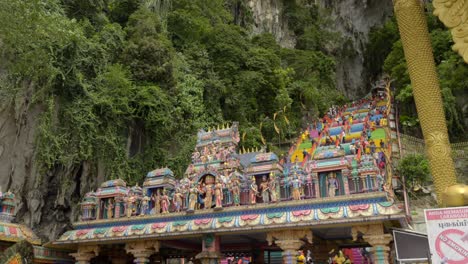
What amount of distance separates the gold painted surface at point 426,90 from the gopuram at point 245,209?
292cm

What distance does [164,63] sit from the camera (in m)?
18.0

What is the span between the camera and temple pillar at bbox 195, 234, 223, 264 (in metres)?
10.4

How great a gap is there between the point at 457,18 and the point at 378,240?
17.3 feet

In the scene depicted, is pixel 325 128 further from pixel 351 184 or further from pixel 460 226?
pixel 460 226

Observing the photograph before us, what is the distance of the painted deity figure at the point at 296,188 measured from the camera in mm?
9812

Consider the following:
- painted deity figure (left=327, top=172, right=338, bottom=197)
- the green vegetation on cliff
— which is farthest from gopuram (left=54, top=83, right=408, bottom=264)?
the green vegetation on cliff

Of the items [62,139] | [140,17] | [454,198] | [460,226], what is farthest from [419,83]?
[140,17]

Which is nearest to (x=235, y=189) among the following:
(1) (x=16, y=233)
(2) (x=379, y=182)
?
(2) (x=379, y=182)

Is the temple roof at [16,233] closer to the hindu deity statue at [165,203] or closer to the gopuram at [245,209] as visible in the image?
the gopuram at [245,209]

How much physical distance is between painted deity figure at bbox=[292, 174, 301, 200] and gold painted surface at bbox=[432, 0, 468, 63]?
5433mm

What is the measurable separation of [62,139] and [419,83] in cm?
1123

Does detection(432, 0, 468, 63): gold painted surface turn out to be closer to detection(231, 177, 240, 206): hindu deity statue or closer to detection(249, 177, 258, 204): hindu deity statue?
detection(249, 177, 258, 204): hindu deity statue

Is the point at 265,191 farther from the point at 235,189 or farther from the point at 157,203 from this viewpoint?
the point at 157,203

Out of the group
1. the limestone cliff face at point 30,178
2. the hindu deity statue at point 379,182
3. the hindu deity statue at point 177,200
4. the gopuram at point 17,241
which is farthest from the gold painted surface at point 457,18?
the limestone cliff face at point 30,178
